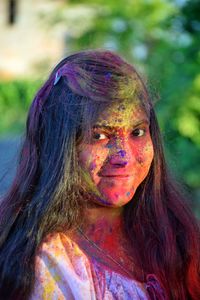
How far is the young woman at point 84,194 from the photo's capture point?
1493mm

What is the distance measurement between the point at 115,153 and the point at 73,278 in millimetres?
317

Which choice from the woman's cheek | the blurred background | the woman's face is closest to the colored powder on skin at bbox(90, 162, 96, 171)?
the woman's face

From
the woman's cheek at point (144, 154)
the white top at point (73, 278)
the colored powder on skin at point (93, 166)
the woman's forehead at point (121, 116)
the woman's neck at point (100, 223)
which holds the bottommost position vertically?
the white top at point (73, 278)

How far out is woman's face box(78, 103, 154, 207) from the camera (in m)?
1.51

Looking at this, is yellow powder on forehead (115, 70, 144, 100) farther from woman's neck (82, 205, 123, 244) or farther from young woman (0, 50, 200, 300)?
woman's neck (82, 205, 123, 244)

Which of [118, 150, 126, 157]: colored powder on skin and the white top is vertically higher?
[118, 150, 126, 157]: colored powder on skin

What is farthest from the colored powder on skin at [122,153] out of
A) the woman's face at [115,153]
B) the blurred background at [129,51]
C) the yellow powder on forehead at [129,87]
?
the blurred background at [129,51]

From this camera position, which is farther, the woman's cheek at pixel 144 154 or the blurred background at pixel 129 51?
the blurred background at pixel 129 51

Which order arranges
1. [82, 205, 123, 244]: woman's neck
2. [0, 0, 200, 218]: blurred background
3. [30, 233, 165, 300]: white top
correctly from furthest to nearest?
[0, 0, 200, 218]: blurred background < [82, 205, 123, 244]: woman's neck < [30, 233, 165, 300]: white top

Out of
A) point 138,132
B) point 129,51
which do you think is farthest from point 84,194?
point 129,51

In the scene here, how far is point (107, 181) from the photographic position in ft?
5.02

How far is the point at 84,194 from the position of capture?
61.3 inches

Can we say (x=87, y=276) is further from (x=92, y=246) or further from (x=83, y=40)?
(x=83, y=40)

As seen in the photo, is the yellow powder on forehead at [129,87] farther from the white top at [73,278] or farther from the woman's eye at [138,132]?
the white top at [73,278]
